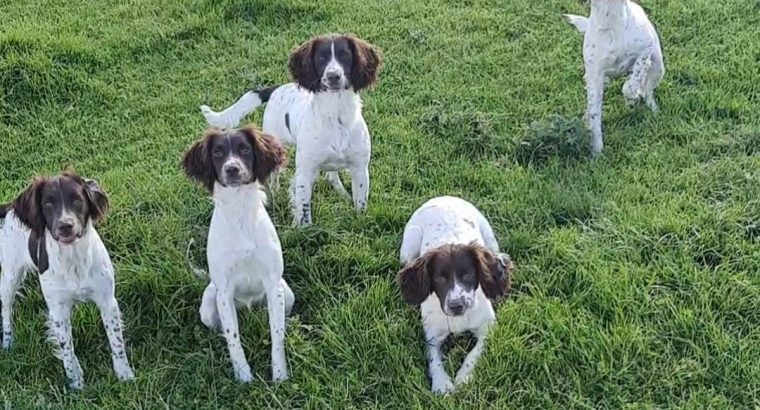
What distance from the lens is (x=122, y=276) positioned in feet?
15.7

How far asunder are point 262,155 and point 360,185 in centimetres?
112

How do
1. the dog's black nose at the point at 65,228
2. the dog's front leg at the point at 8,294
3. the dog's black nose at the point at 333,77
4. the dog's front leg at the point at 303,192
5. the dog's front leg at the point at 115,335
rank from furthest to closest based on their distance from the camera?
1. the dog's front leg at the point at 303,192
2. the dog's black nose at the point at 333,77
3. the dog's front leg at the point at 8,294
4. the dog's front leg at the point at 115,335
5. the dog's black nose at the point at 65,228

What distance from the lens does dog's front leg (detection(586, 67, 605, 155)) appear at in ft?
19.6

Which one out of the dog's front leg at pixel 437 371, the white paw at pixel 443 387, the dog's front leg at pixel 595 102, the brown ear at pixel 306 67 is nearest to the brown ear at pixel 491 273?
the dog's front leg at pixel 437 371

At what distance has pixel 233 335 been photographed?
4.20 m

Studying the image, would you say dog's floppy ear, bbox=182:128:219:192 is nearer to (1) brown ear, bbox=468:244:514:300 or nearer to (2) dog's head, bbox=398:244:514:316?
(2) dog's head, bbox=398:244:514:316

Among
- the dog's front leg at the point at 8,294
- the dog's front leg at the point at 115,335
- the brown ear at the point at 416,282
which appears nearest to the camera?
the brown ear at the point at 416,282

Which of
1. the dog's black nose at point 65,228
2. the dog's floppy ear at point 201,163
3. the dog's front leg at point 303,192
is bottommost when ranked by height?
the dog's front leg at point 303,192

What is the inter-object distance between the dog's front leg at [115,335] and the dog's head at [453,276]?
126 cm

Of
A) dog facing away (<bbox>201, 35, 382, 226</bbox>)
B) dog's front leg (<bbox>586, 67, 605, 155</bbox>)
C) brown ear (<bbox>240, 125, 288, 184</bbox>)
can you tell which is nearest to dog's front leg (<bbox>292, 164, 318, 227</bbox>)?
dog facing away (<bbox>201, 35, 382, 226</bbox>)

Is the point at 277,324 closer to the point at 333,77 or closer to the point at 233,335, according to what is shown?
the point at 233,335

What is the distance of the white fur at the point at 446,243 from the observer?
4.09 meters

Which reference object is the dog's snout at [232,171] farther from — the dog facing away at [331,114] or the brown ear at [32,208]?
the dog facing away at [331,114]

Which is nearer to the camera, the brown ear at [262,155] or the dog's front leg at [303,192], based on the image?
the brown ear at [262,155]
